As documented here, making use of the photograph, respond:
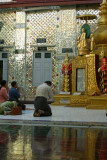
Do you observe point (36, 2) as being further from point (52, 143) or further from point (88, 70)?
point (52, 143)

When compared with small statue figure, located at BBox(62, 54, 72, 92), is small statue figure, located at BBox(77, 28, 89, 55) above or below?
above

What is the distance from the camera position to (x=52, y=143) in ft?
14.8

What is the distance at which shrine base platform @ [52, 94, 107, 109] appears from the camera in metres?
10.6

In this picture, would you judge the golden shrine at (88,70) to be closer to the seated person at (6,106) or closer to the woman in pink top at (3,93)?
the woman in pink top at (3,93)

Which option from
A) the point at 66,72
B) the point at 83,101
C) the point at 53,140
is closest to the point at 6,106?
the point at 53,140

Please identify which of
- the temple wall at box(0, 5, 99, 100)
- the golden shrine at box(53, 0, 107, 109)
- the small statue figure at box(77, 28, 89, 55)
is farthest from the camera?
the temple wall at box(0, 5, 99, 100)

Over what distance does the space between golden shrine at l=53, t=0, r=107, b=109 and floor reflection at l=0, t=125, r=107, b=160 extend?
566 cm

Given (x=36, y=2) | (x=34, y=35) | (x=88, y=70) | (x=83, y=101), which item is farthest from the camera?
(x=34, y=35)

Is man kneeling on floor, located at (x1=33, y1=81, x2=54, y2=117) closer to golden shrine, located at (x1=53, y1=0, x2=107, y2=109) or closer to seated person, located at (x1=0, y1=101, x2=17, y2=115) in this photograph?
seated person, located at (x1=0, y1=101, x2=17, y2=115)

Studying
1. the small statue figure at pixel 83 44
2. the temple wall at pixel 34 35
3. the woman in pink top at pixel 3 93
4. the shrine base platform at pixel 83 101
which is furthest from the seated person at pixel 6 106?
the temple wall at pixel 34 35

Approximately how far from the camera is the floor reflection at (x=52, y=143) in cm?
370

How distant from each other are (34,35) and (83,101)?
4.49 meters

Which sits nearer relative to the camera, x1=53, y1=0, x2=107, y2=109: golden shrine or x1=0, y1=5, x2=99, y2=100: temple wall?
x1=53, y1=0, x2=107, y2=109: golden shrine

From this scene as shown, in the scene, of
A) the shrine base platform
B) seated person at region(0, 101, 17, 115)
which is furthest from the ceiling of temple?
seated person at region(0, 101, 17, 115)
